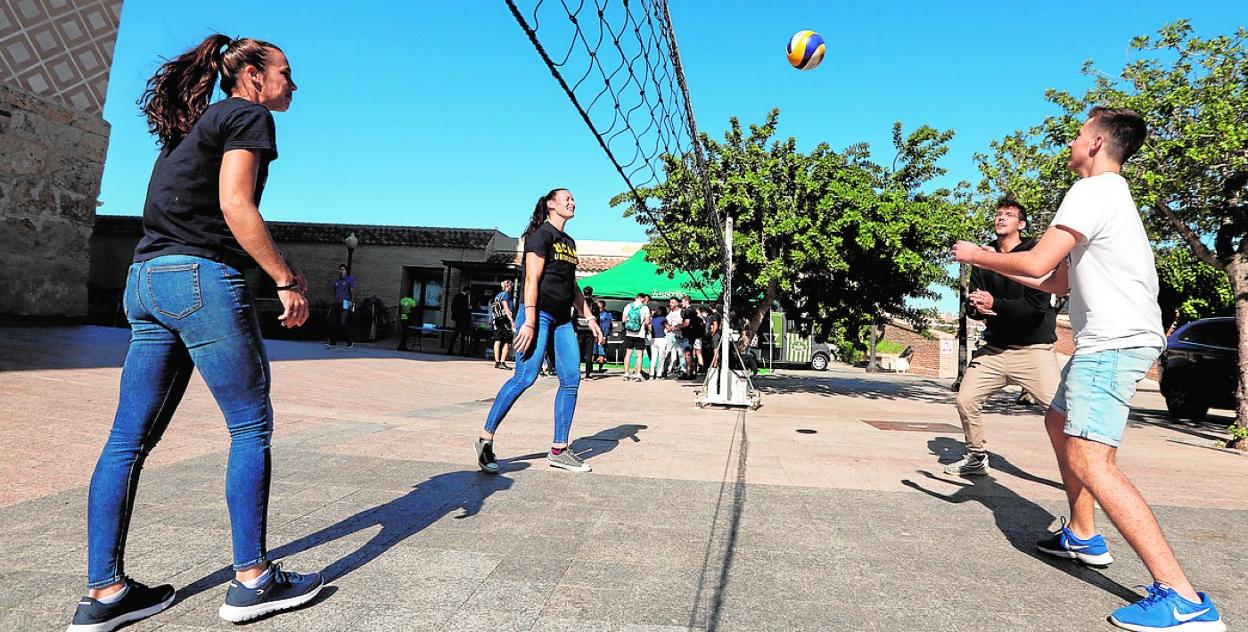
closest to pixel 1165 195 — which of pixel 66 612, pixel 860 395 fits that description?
pixel 860 395

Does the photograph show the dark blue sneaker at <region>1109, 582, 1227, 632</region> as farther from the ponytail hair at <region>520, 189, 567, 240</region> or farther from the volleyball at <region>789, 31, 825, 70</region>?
the volleyball at <region>789, 31, 825, 70</region>

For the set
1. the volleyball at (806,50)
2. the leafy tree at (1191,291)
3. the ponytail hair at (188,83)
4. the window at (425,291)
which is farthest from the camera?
the window at (425,291)

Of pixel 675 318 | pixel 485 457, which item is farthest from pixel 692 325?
pixel 485 457

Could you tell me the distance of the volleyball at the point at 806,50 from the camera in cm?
Result: 802

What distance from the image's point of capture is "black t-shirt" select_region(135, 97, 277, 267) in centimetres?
209

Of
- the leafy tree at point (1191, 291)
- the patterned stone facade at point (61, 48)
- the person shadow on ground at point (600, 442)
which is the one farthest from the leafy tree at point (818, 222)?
the leafy tree at point (1191, 291)

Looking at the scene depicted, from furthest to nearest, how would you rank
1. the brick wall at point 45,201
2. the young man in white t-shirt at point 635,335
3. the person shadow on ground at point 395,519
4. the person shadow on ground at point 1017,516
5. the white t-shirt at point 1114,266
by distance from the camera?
the young man in white t-shirt at point 635,335
the brick wall at point 45,201
the person shadow on ground at point 1017,516
the white t-shirt at point 1114,266
the person shadow on ground at point 395,519

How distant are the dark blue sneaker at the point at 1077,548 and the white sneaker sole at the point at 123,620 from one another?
11.2ft

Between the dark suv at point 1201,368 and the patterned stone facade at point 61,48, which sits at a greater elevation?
the patterned stone facade at point 61,48

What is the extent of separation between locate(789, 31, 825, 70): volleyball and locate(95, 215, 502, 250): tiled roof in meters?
19.3

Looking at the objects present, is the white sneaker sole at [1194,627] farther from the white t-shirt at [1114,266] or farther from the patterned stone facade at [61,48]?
the patterned stone facade at [61,48]

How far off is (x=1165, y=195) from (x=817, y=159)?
4877 mm

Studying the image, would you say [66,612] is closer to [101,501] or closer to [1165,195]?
[101,501]

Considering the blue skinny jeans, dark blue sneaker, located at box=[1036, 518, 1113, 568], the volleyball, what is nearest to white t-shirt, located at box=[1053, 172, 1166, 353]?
dark blue sneaker, located at box=[1036, 518, 1113, 568]
